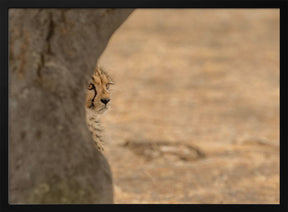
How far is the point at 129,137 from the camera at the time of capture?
4016mm

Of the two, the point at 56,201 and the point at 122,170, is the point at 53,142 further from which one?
the point at 122,170

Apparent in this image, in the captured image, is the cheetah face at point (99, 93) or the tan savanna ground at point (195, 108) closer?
the cheetah face at point (99, 93)

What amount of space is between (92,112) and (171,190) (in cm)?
94

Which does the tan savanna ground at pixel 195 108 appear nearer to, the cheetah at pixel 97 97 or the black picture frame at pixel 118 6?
the cheetah at pixel 97 97

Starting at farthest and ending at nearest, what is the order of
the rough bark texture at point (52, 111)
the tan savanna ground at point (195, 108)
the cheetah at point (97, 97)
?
the tan savanna ground at point (195, 108)
the cheetah at point (97, 97)
the rough bark texture at point (52, 111)

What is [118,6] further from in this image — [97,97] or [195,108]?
[195,108]

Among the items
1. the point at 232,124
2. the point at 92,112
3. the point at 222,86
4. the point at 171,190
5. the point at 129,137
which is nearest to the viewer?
the point at 92,112

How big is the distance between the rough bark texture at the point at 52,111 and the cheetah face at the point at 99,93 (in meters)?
0.31

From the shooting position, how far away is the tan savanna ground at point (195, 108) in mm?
3176

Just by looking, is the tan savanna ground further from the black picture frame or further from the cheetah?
the black picture frame

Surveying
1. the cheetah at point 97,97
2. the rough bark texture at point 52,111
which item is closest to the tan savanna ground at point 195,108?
the cheetah at point 97,97

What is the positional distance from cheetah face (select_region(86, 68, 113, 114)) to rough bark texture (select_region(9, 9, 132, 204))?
1.00 feet
